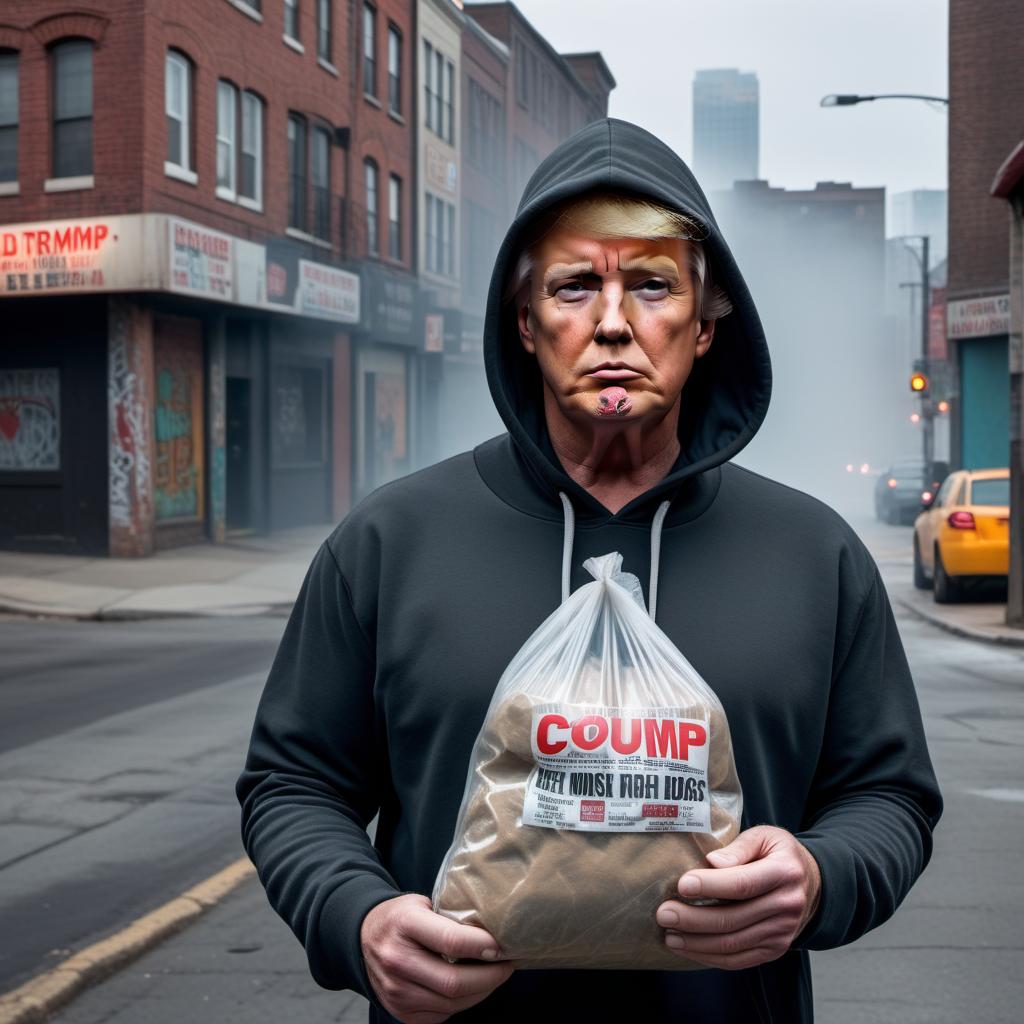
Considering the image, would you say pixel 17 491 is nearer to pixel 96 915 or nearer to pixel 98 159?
pixel 98 159

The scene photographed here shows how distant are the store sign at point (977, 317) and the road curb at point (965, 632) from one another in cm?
1251

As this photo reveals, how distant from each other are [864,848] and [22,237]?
852 inches

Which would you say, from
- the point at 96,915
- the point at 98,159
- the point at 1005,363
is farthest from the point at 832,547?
the point at 1005,363

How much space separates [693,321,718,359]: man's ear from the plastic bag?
0.67 m

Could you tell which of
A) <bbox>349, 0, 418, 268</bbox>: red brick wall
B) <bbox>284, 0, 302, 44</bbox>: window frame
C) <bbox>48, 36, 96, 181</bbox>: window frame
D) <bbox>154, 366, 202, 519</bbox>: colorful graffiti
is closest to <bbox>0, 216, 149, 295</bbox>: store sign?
<bbox>48, 36, 96, 181</bbox>: window frame

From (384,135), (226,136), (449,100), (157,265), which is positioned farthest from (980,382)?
(449,100)

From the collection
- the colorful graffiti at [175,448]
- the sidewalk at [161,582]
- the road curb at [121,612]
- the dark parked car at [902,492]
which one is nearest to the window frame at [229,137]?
the colorful graffiti at [175,448]

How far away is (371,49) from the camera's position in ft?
107

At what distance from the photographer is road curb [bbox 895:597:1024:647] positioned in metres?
13.7

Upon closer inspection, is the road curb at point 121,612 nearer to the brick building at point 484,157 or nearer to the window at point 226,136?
the window at point 226,136

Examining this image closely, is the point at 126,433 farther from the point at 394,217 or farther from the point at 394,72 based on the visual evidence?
the point at 394,72

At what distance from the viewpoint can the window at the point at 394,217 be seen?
1340 inches

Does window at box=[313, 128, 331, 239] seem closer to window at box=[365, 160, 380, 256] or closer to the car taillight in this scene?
window at box=[365, 160, 380, 256]

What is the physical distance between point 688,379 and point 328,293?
2620 cm
